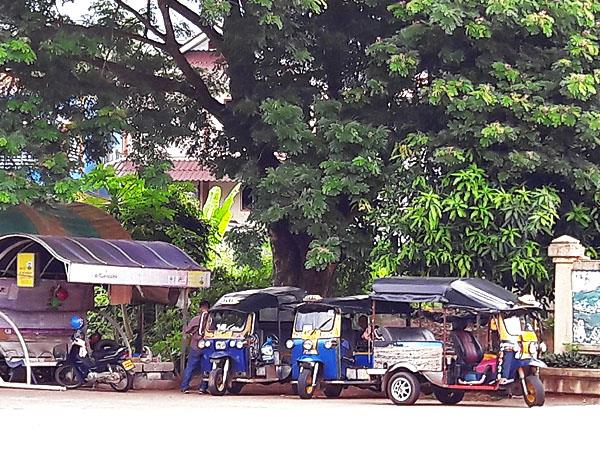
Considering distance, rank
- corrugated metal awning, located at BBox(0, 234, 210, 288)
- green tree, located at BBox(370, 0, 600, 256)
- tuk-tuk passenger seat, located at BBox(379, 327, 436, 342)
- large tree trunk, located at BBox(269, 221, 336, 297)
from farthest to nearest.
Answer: large tree trunk, located at BBox(269, 221, 336, 297), corrugated metal awning, located at BBox(0, 234, 210, 288), green tree, located at BBox(370, 0, 600, 256), tuk-tuk passenger seat, located at BBox(379, 327, 436, 342)

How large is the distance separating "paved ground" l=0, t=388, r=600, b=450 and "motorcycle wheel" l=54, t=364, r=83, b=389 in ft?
3.07

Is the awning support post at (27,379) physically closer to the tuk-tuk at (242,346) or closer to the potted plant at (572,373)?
the tuk-tuk at (242,346)

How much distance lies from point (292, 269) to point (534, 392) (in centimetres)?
685

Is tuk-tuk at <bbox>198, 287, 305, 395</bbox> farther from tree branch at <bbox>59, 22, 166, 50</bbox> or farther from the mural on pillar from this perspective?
tree branch at <bbox>59, 22, 166, 50</bbox>

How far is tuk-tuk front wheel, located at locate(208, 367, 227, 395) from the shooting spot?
1859cm

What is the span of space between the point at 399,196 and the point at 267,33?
3.40m

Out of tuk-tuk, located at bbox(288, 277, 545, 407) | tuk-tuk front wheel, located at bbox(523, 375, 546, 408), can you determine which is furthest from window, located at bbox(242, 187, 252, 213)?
tuk-tuk front wheel, located at bbox(523, 375, 546, 408)

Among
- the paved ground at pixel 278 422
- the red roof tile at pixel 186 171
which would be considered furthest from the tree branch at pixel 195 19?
the red roof tile at pixel 186 171

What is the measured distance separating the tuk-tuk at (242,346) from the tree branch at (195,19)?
15.3 feet

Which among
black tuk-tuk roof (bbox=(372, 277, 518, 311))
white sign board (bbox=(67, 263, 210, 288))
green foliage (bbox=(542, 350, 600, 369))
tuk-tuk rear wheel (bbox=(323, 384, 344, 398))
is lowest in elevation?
tuk-tuk rear wheel (bbox=(323, 384, 344, 398))

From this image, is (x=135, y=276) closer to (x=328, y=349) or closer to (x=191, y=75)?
(x=328, y=349)

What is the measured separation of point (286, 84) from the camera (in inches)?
774

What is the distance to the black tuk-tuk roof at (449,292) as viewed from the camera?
1620cm

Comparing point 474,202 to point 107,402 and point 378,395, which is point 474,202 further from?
point 107,402
